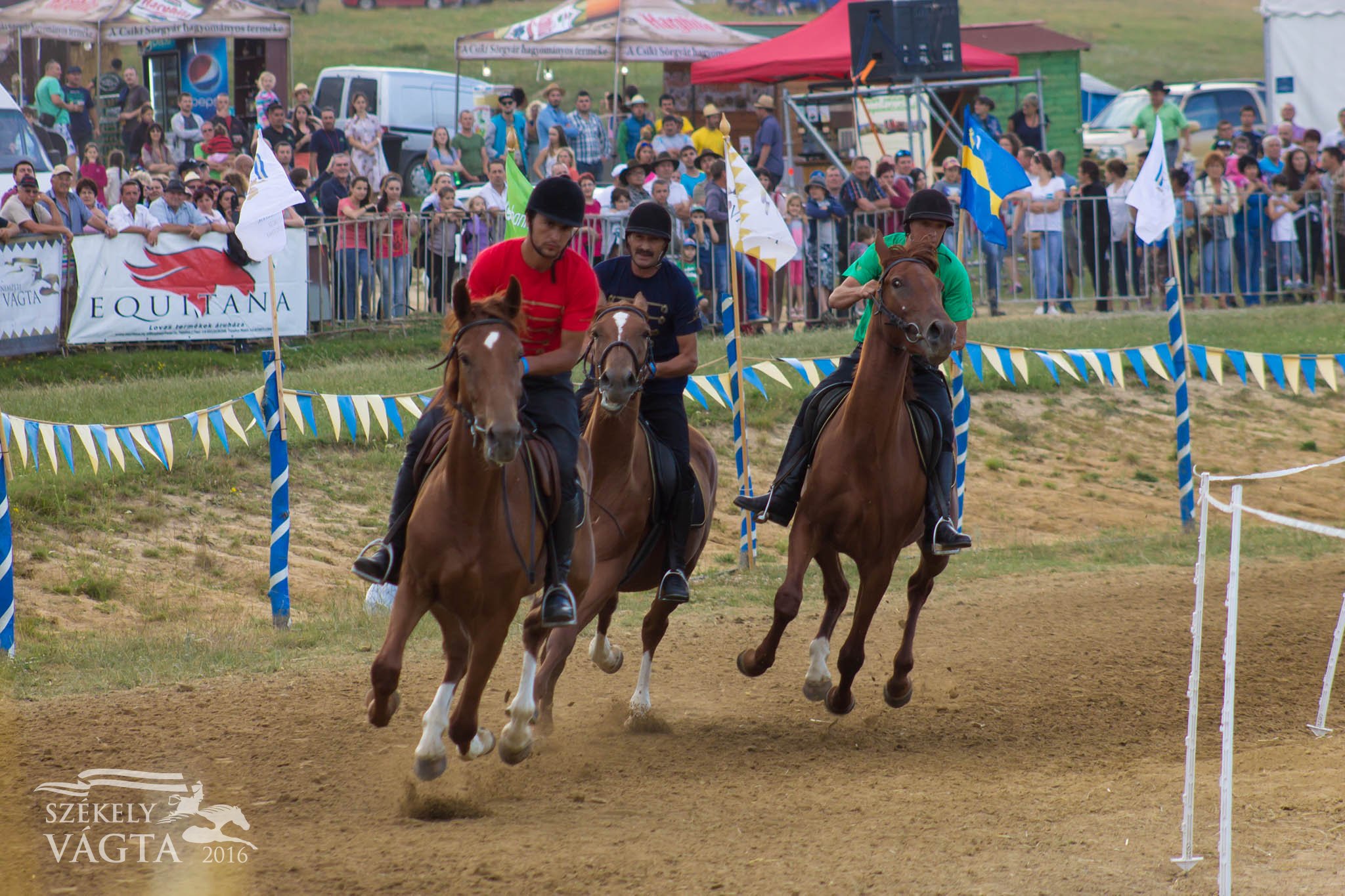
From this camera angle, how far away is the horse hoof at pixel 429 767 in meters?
6.45

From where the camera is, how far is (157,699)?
8273 millimetres

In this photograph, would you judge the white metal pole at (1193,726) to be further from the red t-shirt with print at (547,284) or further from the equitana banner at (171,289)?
the equitana banner at (171,289)

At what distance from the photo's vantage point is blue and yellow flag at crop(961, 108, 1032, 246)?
43.6ft

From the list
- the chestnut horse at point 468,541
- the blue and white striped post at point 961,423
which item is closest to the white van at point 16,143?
the blue and white striped post at point 961,423

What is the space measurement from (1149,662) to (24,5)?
2408 centimetres

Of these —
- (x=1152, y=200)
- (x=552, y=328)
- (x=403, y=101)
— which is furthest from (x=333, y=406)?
(x=403, y=101)

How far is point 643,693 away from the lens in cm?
857

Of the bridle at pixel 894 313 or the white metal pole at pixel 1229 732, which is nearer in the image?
the white metal pole at pixel 1229 732

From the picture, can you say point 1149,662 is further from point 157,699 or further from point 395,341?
point 395,341

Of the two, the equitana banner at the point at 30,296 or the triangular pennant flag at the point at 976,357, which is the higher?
the equitana banner at the point at 30,296

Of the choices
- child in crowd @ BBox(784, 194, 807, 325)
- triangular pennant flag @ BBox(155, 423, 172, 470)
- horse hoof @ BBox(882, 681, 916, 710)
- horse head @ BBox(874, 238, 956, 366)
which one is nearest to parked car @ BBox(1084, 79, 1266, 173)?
child in crowd @ BBox(784, 194, 807, 325)

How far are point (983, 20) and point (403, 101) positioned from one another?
34851mm

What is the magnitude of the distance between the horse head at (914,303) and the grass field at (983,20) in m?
37.3

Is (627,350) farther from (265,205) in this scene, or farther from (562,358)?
(265,205)
